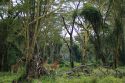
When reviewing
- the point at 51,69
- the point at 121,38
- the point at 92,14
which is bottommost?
the point at 51,69

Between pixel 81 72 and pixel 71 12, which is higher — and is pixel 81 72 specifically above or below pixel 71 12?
below

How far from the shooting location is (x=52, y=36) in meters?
50.7

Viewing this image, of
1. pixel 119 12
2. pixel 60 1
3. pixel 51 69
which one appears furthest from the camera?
pixel 119 12

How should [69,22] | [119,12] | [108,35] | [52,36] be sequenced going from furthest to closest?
[52,36]
[69,22]
[108,35]
[119,12]

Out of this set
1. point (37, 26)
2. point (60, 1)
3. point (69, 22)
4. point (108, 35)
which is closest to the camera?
point (37, 26)

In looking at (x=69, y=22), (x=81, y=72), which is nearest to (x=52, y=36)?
(x=69, y=22)

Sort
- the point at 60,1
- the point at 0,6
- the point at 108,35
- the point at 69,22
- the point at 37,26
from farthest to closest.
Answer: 1. the point at 69,22
2. the point at 108,35
3. the point at 0,6
4. the point at 60,1
5. the point at 37,26

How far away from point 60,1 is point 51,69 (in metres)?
6.67

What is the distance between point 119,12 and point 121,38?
571 centimetres

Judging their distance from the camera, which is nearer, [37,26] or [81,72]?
[81,72]

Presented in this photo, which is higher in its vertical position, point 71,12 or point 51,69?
point 71,12

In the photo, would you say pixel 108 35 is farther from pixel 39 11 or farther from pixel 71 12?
pixel 39 11

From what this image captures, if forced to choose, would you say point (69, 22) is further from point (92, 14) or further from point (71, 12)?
point (92, 14)

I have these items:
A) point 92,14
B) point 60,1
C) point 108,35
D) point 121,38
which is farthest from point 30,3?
point 108,35
